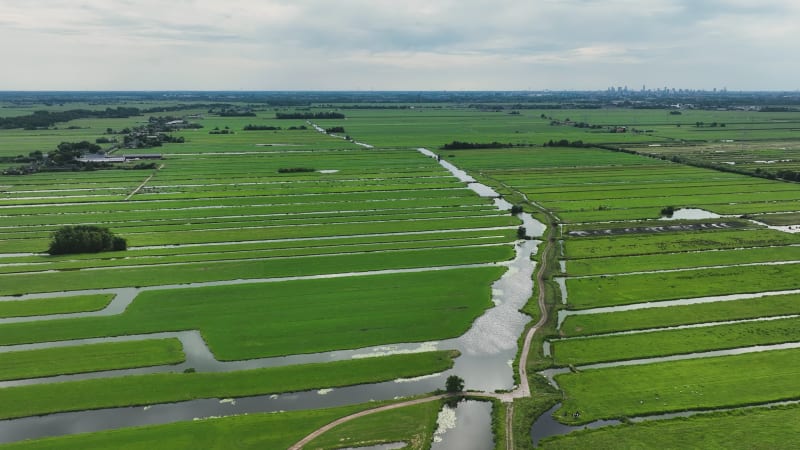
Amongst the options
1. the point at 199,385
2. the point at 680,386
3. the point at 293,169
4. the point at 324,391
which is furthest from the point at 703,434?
the point at 293,169

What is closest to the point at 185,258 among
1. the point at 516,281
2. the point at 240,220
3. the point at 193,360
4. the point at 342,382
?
the point at 240,220

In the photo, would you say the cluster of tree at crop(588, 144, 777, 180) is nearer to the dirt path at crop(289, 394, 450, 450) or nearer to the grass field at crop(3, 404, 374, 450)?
the dirt path at crop(289, 394, 450, 450)

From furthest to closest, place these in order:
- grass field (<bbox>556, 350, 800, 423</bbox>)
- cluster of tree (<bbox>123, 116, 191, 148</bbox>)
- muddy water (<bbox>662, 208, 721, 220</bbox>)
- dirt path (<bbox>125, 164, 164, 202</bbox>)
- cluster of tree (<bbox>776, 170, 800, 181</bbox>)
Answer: cluster of tree (<bbox>123, 116, 191, 148</bbox>) < cluster of tree (<bbox>776, 170, 800, 181</bbox>) < dirt path (<bbox>125, 164, 164, 202</bbox>) < muddy water (<bbox>662, 208, 721, 220</bbox>) < grass field (<bbox>556, 350, 800, 423</bbox>)

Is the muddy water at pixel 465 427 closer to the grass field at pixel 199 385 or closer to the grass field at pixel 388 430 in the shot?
the grass field at pixel 388 430

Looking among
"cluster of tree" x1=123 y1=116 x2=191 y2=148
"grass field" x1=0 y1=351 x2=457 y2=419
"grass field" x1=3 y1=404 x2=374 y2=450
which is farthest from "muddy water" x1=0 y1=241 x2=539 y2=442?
"cluster of tree" x1=123 y1=116 x2=191 y2=148

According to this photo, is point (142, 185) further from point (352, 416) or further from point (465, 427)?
point (465, 427)

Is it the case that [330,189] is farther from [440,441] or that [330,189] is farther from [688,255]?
[440,441]
